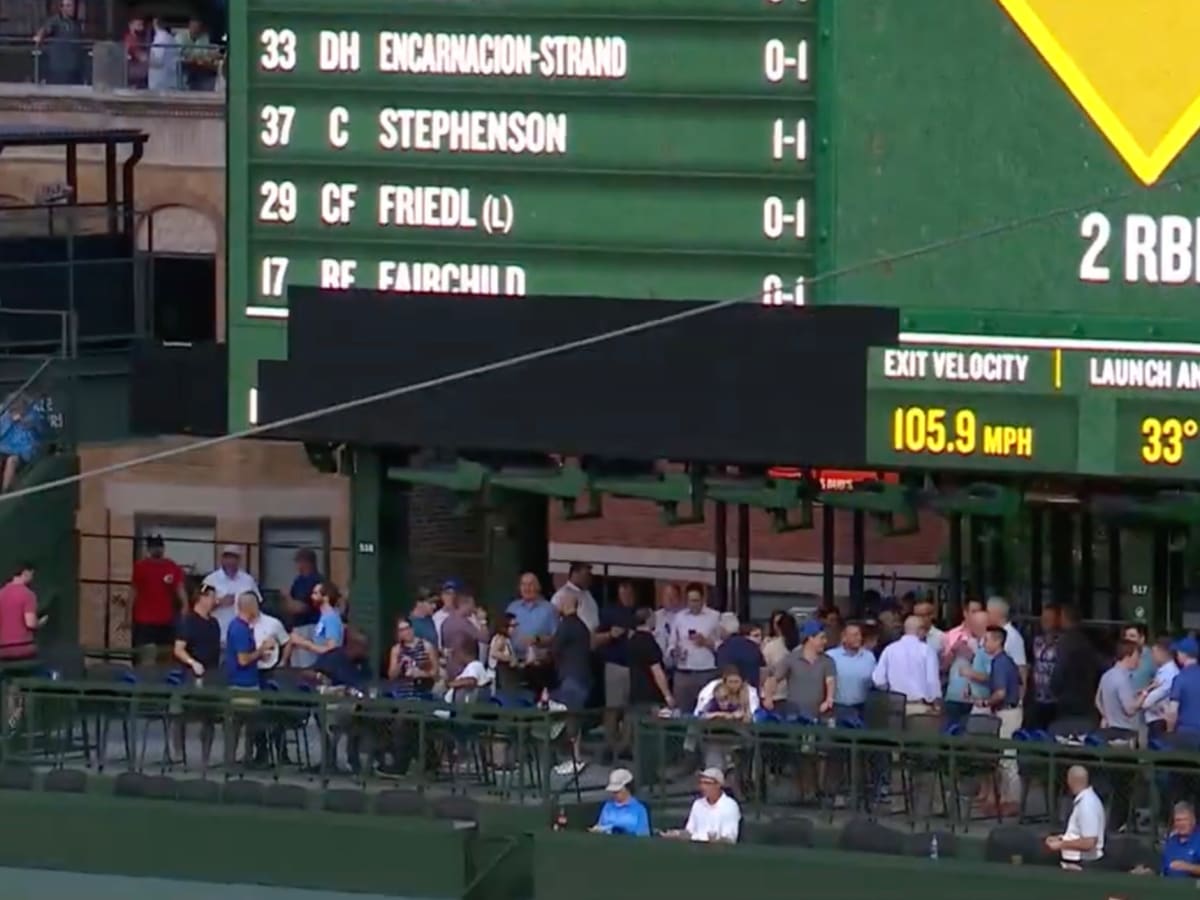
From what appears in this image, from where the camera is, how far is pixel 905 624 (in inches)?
907

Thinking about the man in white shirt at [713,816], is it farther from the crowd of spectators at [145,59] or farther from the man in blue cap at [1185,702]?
the crowd of spectators at [145,59]

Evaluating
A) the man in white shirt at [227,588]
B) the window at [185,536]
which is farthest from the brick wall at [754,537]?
the man in white shirt at [227,588]

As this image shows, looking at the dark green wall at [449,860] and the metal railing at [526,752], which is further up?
the metal railing at [526,752]

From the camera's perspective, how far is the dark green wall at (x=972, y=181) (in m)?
21.6

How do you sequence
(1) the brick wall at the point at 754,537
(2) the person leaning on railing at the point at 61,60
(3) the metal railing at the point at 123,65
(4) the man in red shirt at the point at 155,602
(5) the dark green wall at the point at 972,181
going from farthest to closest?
(2) the person leaning on railing at the point at 61,60
(3) the metal railing at the point at 123,65
(1) the brick wall at the point at 754,537
(4) the man in red shirt at the point at 155,602
(5) the dark green wall at the point at 972,181

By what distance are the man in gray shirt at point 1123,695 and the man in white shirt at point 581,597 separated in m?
3.37

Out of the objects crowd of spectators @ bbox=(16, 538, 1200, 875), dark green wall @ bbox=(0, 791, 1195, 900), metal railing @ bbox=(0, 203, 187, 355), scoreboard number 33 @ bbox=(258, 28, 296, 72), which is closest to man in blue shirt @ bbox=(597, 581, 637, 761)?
crowd of spectators @ bbox=(16, 538, 1200, 875)

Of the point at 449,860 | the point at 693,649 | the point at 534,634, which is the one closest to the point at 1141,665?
the point at 693,649

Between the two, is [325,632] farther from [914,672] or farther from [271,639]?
[914,672]

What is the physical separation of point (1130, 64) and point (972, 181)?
3.74 feet

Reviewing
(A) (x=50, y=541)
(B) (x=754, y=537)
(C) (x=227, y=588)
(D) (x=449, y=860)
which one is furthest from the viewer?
(B) (x=754, y=537)

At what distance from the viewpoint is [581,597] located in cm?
2406

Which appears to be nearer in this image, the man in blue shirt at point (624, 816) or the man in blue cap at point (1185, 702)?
the man in blue cap at point (1185, 702)

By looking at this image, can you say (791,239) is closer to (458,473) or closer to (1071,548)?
(458,473)
